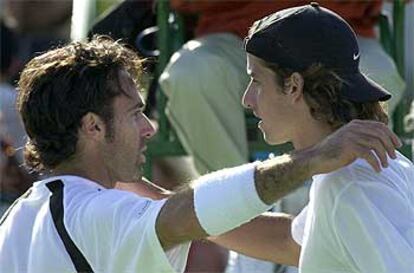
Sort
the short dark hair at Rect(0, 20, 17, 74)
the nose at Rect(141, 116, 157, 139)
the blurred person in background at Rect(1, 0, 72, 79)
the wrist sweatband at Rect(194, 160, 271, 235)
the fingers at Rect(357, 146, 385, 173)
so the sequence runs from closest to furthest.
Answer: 1. the fingers at Rect(357, 146, 385, 173)
2. the wrist sweatband at Rect(194, 160, 271, 235)
3. the nose at Rect(141, 116, 157, 139)
4. the short dark hair at Rect(0, 20, 17, 74)
5. the blurred person in background at Rect(1, 0, 72, 79)

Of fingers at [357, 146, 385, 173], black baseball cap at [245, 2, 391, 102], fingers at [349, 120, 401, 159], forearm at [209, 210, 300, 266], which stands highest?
black baseball cap at [245, 2, 391, 102]

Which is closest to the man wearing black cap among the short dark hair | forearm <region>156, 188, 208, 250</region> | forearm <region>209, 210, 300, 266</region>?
forearm <region>156, 188, 208, 250</region>

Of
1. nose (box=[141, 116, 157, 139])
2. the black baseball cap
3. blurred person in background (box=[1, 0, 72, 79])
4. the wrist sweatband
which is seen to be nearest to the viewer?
the wrist sweatband

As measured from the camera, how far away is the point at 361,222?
2910 mm

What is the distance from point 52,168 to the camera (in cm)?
337

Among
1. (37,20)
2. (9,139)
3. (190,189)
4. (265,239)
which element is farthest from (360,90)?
(37,20)

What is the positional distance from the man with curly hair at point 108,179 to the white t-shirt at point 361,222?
0.30 ft

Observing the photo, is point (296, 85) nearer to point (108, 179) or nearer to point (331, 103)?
point (331, 103)

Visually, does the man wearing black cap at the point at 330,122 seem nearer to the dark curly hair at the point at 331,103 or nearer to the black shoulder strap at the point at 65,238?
the dark curly hair at the point at 331,103

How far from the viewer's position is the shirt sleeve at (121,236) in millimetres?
2990

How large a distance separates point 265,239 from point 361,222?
0.74m

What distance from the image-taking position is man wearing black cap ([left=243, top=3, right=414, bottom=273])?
292 cm

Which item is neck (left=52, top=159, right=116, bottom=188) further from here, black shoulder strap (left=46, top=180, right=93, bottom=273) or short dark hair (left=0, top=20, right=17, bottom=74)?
short dark hair (left=0, top=20, right=17, bottom=74)

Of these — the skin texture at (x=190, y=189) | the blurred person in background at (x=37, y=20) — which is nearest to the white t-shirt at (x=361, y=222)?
the skin texture at (x=190, y=189)
